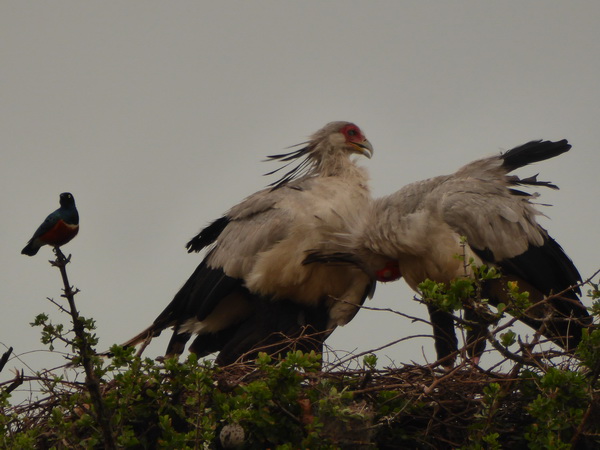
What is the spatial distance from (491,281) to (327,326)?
1.19m

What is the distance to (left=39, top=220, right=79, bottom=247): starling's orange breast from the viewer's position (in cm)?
476

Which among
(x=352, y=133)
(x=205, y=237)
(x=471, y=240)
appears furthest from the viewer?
(x=352, y=133)

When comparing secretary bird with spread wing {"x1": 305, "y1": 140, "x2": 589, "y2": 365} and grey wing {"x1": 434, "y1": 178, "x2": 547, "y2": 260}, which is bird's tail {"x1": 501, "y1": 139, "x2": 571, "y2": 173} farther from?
grey wing {"x1": 434, "y1": 178, "x2": 547, "y2": 260}

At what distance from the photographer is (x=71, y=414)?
523 cm

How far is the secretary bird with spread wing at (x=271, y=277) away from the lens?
693 centimetres

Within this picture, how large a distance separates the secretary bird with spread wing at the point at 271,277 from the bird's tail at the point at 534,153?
38.8 inches

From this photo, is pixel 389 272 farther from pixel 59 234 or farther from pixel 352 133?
pixel 59 234

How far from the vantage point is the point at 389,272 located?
6.92m

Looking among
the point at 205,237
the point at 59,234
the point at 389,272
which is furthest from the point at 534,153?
the point at 59,234

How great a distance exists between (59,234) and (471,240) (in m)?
2.68

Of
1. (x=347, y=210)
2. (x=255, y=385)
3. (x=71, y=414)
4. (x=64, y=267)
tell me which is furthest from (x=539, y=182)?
(x=64, y=267)

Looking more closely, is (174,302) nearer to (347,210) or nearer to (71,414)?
(347,210)

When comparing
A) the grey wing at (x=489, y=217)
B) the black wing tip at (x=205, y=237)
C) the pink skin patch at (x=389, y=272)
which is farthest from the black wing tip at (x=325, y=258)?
the black wing tip at (x=205, y=237)

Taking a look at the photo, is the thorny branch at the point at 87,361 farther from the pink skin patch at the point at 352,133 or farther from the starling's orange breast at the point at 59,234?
the pink skin patch at the point at 352,133
